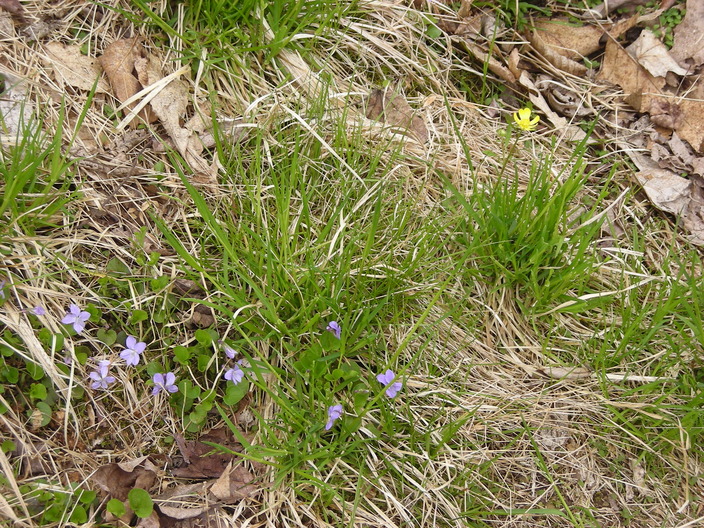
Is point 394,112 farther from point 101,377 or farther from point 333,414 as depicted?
point 101,377

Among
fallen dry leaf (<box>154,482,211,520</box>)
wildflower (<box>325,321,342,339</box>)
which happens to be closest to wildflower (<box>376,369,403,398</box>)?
wildflower (<box>325,321,342,339</box>)

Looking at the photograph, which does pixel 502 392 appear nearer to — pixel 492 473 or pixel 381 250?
pixel 492 473

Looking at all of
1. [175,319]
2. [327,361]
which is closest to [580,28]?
[327,361]

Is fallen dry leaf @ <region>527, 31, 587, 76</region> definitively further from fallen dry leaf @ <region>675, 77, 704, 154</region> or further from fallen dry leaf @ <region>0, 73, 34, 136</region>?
fallen dry leaf @ <region>0, 73, 34, 136</region>

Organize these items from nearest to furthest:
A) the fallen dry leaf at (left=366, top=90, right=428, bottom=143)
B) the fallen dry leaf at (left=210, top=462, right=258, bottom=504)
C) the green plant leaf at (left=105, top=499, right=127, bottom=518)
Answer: the green plant leaf at (left=105, top=499, right=127, bottom=518)
the fallen dry leaf at (left=210, top=462, right=258, bottom=504)
the fallen dry leaf at (left=366, top=90, right=428, bottom=143)

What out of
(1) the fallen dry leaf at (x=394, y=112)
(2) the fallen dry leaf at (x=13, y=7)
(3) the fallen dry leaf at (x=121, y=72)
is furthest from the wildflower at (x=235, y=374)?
(2) the fallen dry leaf at (x=13, y=7)

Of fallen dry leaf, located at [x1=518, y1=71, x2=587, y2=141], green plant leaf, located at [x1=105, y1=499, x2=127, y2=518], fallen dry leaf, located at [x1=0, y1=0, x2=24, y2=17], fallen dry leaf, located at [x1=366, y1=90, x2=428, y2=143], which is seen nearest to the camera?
green plant leaf, located at [x1=105, y1=499, x2=127, y2=518]
